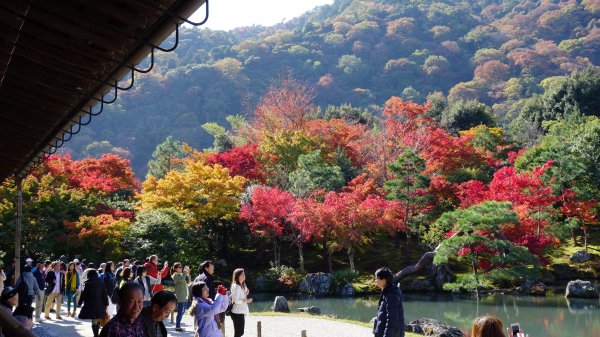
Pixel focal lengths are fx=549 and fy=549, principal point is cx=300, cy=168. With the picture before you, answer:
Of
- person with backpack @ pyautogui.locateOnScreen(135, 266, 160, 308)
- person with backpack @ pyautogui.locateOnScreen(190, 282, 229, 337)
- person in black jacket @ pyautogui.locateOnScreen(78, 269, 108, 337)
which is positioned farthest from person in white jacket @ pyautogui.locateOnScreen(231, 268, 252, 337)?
person with backpack @ pyautogui.locateOnScreen(135, 266, 160, 308)

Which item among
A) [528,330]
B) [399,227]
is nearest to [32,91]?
[528,330]

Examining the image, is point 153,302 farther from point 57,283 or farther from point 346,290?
point 346,290

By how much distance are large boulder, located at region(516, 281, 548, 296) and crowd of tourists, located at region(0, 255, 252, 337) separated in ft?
46.6

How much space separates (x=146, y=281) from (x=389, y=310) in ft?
17.2

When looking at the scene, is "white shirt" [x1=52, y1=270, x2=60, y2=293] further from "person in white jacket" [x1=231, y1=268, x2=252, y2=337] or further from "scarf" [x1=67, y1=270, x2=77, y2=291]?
"person in white jacket" [x1=231, y1=268, x2=252, y2=337]

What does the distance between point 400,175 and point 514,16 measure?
230 feet

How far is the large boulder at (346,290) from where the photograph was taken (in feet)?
67.6

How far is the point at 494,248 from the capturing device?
18.3m

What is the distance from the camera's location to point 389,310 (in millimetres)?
5094

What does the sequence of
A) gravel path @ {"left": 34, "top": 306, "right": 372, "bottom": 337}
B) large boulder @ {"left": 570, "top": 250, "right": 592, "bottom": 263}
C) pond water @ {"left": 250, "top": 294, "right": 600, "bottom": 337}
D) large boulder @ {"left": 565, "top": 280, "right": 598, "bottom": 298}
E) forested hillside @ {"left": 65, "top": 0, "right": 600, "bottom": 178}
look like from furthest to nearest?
forested hillside @ {"left": 65, "top": 0, "right": 600, "bottom": 178} < large boulder @ {"left": 570, "top": 250, "right": 592, "bottom": 263} < large boulder @ {"left": 565, "top": 280, "right": 598, "bottom": 298} < pond water @ {"left": 250, "top": 294, "right": 600, "bottom": 337} < gravel path @ {"left": 34, "top": 306, "right": 372, "bottom": 337}

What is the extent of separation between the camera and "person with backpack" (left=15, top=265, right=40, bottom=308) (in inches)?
282

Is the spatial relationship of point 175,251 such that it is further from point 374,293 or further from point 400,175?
point 400,175

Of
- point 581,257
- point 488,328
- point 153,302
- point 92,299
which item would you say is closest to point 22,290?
point 92,299

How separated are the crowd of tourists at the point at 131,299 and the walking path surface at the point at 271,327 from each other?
1.54ft
